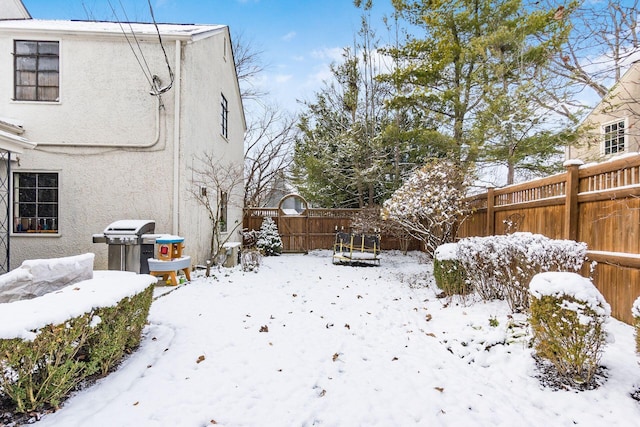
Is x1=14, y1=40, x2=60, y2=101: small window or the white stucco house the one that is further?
x1=14, y1=40, x2=60, y2=101: small window

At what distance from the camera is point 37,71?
7.45 m

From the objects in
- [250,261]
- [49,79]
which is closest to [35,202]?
[49,79]

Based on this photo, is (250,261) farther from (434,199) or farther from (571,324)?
(571,324)

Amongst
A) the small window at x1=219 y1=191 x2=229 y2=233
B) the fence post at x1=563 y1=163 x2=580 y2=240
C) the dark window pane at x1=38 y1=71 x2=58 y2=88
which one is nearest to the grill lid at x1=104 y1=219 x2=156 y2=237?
the small window at x1=219 y1=191 x2=229 y2=233

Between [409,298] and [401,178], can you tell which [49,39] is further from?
[401,178]

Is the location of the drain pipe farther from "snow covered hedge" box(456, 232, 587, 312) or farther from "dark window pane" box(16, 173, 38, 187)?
"snow covered hedge" box(456, 232, 587, 312)

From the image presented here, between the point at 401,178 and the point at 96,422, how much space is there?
1242cm

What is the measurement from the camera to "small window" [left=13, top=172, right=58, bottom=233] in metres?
7.34

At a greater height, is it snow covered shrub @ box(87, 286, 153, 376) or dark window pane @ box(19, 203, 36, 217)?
dark window pane @ box(19, 203, 36, 217)

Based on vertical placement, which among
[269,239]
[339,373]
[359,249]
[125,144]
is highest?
[125,144]

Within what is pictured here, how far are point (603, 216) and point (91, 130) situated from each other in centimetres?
937

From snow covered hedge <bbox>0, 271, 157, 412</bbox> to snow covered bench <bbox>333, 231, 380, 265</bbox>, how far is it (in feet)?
23.6

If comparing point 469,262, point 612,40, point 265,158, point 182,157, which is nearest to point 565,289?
point 469,262

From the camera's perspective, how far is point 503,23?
32.9 ft
